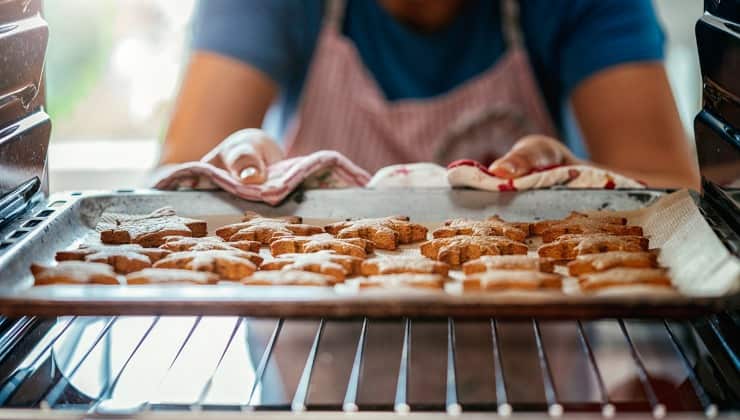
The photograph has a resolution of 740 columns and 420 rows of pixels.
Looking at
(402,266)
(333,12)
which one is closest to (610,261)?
(402,266)

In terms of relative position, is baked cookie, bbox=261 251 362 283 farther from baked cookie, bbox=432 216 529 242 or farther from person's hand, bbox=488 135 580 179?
person's hand, bbox=488 135 580 179

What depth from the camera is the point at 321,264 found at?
1.19m

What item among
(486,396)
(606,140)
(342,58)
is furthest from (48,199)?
(606,140)

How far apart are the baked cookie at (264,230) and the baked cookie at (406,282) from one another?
301 millimetres

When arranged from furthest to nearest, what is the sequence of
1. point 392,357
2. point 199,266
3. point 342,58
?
point 342,58 → point 392,357 → point 199,266

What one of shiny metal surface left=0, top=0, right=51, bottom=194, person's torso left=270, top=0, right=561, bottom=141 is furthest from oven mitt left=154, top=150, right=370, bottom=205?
person's torso left=270, top=0, right=561, bottom=141

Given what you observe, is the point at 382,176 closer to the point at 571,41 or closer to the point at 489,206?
the point at 489,206

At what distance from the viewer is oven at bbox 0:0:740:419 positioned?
0.89 m

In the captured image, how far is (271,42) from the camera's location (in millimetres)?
2320

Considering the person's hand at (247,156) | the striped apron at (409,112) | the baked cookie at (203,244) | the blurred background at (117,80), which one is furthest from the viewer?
the blurred background at (117,80)

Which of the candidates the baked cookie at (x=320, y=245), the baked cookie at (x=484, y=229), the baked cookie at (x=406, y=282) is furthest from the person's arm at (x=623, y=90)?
the baked cookie at (x=406, y=282)

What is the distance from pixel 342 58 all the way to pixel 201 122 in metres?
0.52

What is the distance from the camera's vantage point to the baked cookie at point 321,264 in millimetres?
1176

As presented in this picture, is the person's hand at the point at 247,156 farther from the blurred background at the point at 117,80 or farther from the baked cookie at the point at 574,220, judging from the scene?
the blurred background at the point at 117,80
